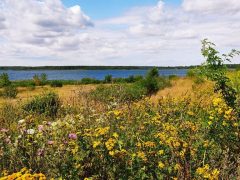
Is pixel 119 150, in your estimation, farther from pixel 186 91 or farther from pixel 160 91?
pixel 160 91

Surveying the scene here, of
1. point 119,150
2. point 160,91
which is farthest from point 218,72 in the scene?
point 160,91

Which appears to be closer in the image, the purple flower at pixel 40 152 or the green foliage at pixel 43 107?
the purple flower at pixel 40 152

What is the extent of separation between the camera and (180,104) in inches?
340

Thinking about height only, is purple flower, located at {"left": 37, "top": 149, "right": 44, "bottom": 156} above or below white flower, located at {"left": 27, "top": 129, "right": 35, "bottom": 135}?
below

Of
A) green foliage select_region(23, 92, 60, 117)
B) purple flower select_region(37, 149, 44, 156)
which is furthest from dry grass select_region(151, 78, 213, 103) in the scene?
purple flower select_region(37, 149, 44, 156)

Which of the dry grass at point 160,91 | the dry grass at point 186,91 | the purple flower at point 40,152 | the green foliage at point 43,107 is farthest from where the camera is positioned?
the dry grass at point 186,91

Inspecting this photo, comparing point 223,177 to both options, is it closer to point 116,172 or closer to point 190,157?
point 190,157

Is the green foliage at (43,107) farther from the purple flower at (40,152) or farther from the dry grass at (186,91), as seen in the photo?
the purple flower at (40,152)

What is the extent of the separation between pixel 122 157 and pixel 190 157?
843 millimetres

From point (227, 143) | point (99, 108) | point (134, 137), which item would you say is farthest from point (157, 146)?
point (99, 108)

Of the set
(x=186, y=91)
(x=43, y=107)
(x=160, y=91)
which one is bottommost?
(x=160, y=91)

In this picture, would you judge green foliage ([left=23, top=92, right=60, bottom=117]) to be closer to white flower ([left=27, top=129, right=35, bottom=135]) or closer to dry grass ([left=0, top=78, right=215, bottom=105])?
dry grass ([left=0, top=78, right=215, bottom=105])

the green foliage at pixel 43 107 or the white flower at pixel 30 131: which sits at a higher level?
the white flower at pixel 30 131

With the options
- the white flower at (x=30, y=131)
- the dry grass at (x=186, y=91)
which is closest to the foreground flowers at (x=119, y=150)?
the white flower at (x=30, y=131)
